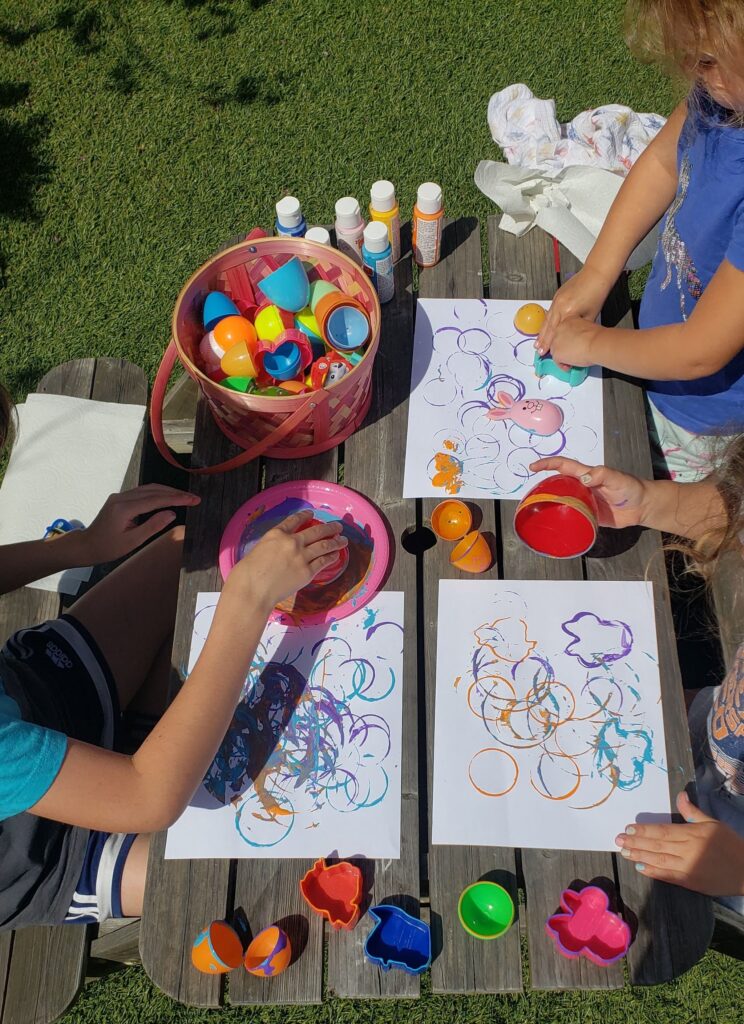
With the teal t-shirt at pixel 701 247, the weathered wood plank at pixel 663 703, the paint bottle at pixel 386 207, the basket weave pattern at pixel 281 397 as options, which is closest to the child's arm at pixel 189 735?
the basket weave pattern at pixel 281 397

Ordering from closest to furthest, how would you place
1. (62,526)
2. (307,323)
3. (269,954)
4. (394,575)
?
(269,954)
(394,575)
(307,323)
(62,526)

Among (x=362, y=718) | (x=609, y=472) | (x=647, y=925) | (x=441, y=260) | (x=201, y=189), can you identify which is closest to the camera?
(x=647, y=925)

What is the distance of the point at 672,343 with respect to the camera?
1.34 metres

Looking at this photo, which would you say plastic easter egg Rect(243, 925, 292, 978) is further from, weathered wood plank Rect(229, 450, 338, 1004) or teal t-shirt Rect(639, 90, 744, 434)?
teal t-shirt Rect(639, 90, 744, 434)

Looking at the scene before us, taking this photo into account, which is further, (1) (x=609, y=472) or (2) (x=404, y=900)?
(1) (x=609, y=472)

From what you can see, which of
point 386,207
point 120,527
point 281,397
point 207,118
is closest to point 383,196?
A: point 386,207

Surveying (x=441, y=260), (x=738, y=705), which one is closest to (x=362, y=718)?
(x=738, y=705)

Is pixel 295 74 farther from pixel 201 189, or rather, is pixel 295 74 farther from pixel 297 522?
pixel 297 522

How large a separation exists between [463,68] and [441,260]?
1763 millimetres

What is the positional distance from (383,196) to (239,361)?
42 centimetres

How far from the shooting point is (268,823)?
1.14 m

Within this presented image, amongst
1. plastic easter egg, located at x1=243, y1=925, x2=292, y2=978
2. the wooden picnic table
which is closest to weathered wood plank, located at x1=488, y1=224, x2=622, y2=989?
the wooden picnic table

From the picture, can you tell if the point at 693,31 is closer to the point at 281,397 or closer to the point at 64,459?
the point at 281,397

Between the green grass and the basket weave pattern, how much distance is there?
1303 mm
